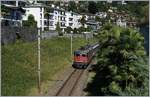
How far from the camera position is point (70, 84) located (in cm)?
4188

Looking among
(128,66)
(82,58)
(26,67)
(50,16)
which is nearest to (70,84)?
(26,67)

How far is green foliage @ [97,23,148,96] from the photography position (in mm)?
31828

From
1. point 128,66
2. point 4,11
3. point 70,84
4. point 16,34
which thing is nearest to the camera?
point 128,66

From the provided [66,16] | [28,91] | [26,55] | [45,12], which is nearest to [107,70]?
[28,91]

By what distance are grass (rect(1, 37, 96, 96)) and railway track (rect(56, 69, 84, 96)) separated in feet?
6.02

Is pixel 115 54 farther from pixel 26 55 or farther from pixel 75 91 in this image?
pixel 26 55

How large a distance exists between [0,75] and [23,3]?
88585 mm

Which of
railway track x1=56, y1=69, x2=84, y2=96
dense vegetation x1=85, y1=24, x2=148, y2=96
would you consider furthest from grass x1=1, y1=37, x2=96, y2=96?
dense vegetation x1=85, y1=24, x2=148, y2=96

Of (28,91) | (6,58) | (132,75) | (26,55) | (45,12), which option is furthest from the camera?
(45,12)

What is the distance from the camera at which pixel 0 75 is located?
38812 mm

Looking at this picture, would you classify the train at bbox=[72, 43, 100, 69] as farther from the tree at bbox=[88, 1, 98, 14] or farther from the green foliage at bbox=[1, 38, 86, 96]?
the tree at bbox=[88, 1, 98, 14]

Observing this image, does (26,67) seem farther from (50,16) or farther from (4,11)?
(50,16)

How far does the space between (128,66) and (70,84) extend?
10990 millimetres

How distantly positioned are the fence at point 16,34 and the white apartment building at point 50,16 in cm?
2233
